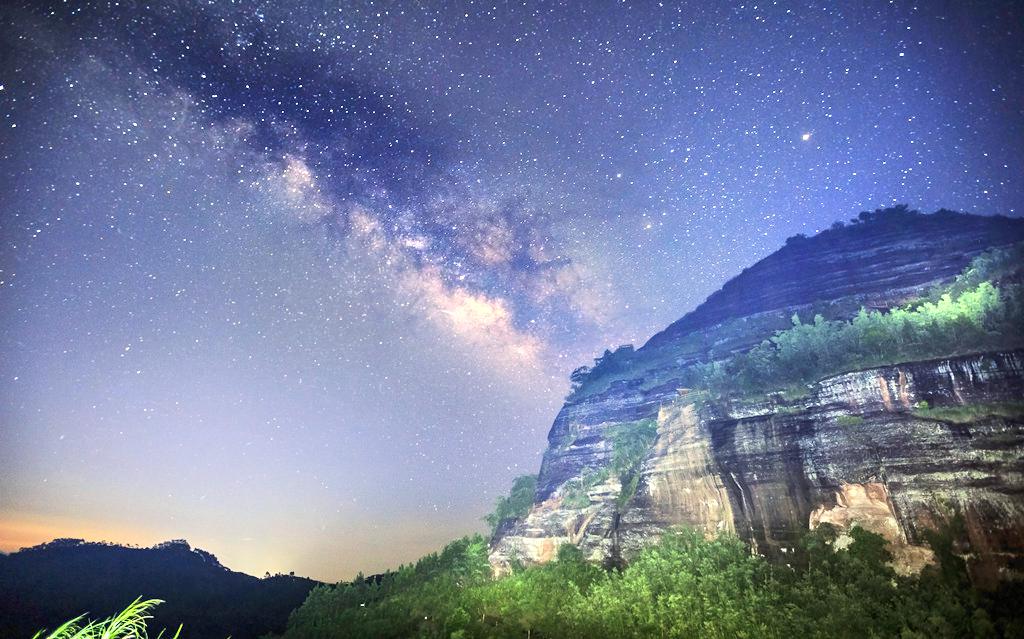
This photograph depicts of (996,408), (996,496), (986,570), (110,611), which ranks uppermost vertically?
(996,408)

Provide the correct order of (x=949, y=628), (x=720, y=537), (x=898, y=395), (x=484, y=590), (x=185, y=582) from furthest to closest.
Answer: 1. (x=185, y=582)
2. (x=484, y=590)
3. (x=720, y=537)
4. (x=898, y=395)
5. (x=949, y=628)

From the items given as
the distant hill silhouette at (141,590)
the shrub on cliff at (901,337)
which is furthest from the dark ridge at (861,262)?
the distant hill silhouette at (141,590)

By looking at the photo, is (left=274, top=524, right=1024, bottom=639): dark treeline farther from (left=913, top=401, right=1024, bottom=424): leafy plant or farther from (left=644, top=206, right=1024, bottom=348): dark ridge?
(left=644, top=206, right=1024, bottom=348): dark ridge

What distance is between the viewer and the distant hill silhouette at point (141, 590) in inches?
2601

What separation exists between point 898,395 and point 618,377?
4012 centimetres

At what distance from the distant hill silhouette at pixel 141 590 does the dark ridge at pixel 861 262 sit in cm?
8061

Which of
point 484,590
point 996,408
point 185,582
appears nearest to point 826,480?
point 996,408

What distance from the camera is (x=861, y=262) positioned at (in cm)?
5928

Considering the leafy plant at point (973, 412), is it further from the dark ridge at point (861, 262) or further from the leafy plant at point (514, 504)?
the leafy plant at point (514, 504)

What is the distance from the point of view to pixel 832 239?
6856 centimetres

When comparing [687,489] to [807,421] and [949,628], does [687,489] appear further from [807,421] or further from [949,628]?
[949,628]

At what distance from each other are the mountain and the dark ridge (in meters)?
0.30

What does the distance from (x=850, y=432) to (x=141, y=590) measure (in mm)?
114952

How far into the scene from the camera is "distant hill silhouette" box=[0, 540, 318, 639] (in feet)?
217
